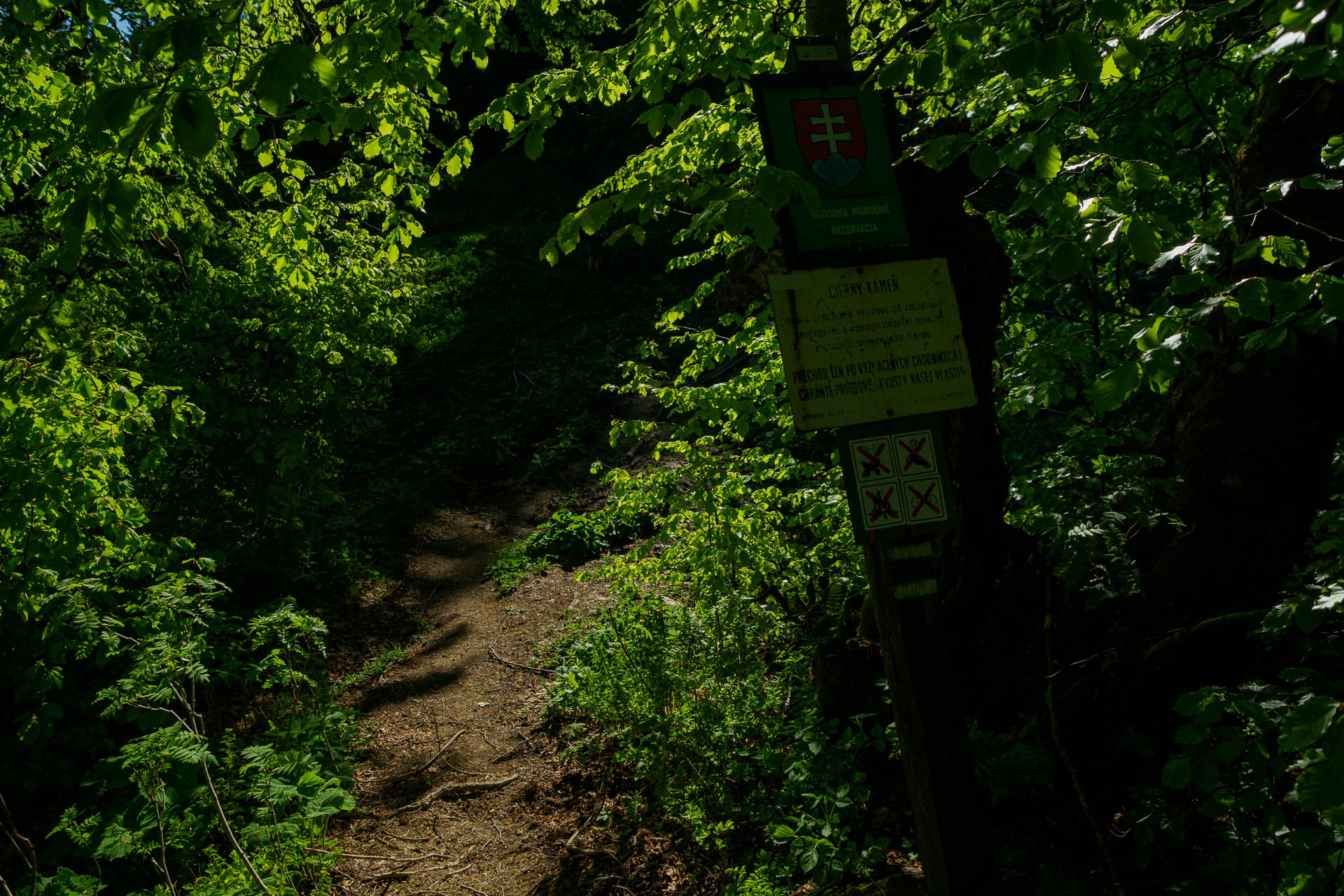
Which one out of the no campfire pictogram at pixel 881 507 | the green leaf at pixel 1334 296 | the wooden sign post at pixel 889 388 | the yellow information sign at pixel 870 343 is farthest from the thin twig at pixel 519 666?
the green leaf at pixel 1334 296

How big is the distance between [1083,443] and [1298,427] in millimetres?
735

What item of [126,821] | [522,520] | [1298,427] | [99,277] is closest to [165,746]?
[126,821]

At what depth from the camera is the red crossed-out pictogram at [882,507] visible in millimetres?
1991

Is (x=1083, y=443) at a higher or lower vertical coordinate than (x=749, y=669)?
higher

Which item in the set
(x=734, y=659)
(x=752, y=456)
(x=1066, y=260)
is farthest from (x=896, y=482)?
(x=734, y=659)

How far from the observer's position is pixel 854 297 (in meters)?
1.97

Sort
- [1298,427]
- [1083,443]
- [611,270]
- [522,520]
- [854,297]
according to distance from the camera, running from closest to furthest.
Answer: [854,297]
[1298,427]
[1083,443]
[522,520]
[611,270]

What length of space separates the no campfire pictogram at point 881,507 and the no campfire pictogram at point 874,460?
0.12 feet

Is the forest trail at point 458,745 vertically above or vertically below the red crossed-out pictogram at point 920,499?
below

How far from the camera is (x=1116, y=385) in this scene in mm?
1715

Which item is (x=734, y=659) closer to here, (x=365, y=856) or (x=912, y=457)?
(x=365, y=856)

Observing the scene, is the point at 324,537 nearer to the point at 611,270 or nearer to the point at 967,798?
the point at 967,798

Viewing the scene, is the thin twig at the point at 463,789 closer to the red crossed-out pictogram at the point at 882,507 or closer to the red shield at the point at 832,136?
the red crossed-out pictogram at the point at 882,507

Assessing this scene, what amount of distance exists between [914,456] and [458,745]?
466 centimetres
